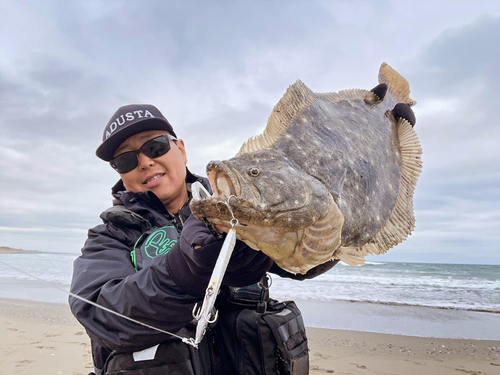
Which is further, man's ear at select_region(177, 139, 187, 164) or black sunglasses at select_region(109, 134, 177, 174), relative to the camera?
man's ear at select_region(177, 139, 187, 164)

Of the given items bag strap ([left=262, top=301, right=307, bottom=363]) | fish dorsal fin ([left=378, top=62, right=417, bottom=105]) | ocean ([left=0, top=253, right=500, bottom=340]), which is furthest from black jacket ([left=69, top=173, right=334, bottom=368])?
ocean ([left=0, top=253, right=500, bottom=340])

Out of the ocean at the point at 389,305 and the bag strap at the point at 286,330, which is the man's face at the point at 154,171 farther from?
the ocean at the point at 389,305

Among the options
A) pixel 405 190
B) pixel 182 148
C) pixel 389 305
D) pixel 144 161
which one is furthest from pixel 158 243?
pixel 389 305

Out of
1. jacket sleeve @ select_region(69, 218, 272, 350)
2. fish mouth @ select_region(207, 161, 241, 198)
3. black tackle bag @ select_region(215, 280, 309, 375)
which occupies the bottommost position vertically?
black tackle bag @ select_region(215, 280, 309, 375)

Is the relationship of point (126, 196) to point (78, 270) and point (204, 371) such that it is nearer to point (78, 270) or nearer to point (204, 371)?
point (78, 270)

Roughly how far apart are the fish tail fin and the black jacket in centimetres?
32

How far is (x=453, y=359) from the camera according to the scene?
623cm

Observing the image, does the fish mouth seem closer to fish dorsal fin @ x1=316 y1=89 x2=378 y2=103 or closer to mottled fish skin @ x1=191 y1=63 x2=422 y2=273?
mottled fish skin @ x1=191 y1=63 x2=422 y2=273

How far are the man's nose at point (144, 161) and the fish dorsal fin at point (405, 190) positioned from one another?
63.5 inches

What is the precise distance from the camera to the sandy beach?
18.0ft

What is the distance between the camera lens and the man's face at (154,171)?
264 centimetres

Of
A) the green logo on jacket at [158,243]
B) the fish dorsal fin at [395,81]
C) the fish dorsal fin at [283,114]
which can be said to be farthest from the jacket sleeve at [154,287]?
the fish dorsal fin at [395,81]

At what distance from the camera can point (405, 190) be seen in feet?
9.44

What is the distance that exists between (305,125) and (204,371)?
1.63 m
